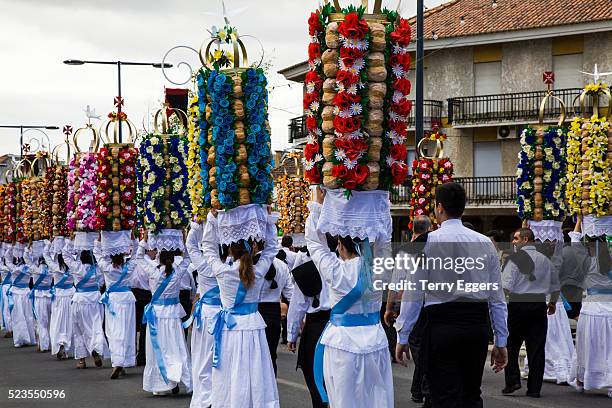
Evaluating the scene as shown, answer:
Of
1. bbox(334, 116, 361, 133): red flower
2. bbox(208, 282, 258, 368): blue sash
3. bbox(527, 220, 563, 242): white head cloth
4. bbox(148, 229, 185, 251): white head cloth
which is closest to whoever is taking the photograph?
bbox(334, 116, 361, 133): red flower

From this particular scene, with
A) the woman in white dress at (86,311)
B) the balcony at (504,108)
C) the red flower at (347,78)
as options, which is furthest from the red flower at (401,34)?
the balcony at (504,108)

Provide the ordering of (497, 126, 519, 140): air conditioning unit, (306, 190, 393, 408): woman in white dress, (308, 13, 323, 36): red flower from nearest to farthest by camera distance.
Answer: (306, 190, 393, 408): woman in white dress < (308, 13, 323, 36): red flower < (497, 126, 519, 140): air conditioning unit

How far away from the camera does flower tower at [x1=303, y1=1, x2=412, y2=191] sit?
27.3 ft

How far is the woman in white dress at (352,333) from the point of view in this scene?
313 inches

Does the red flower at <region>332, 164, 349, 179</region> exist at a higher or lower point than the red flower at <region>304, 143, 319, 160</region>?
lower

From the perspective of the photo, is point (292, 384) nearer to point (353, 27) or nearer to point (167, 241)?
point (167, 241)

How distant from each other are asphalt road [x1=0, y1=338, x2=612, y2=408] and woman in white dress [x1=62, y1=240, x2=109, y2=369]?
31 cm

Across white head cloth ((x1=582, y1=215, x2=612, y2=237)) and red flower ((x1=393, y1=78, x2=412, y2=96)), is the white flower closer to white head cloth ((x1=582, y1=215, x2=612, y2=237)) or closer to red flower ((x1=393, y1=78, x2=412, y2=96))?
red flower ((x1=393, y1=78, x2=412, y2=96))

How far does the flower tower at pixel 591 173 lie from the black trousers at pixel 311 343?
506 cm

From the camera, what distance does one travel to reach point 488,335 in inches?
320

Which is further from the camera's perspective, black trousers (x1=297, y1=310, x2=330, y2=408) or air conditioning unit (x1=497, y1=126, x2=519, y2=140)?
air conditioning unit (x1=497, y1=126, x2=519, y2=140)

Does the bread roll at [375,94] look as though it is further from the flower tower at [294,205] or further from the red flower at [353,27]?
the flower tower at [294,205]

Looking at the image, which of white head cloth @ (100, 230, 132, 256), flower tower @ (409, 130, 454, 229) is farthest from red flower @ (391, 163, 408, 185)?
white head cloth @ (100, 230, 132, 256)

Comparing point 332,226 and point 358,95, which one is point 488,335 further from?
point 358,95
